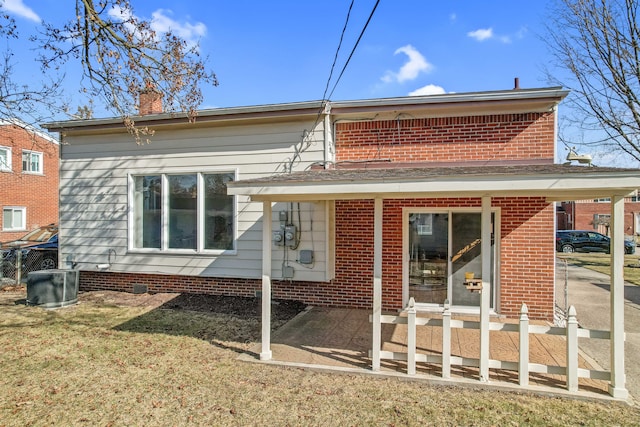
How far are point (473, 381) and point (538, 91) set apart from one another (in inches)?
210

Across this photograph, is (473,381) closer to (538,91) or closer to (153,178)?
(538,91)

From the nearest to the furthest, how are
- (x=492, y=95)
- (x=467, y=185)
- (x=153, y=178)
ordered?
(x=467, y=185) < (x=492, y=95) < (x=153, y=178)

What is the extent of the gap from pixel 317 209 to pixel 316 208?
3cm

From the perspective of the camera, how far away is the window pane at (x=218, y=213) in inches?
336

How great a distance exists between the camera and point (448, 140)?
7832 millimetres

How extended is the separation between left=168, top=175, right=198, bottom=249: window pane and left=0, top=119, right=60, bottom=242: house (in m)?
12.8

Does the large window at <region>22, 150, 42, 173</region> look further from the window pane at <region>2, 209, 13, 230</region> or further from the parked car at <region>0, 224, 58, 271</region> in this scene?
the parked car at <region>0, 224, 58, 271</region>

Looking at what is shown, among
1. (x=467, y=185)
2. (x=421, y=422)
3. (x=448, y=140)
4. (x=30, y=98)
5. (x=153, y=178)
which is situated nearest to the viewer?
(x=421, y=422)

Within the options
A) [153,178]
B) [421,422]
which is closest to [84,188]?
[153,178]

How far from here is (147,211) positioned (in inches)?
360

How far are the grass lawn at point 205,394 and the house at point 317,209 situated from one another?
2.44 m

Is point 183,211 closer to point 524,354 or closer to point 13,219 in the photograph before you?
point 524,354

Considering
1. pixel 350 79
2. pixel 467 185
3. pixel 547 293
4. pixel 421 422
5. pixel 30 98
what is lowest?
pixel 421 422

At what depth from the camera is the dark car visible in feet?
80.3
